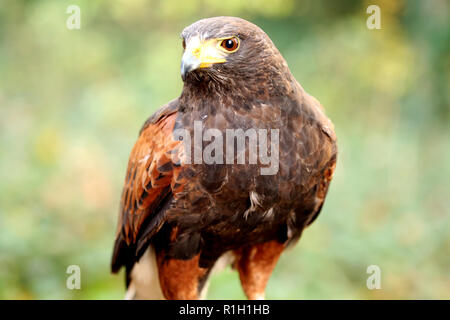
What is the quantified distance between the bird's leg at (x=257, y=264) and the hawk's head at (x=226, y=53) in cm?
121

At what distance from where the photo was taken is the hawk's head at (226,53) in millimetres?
2506

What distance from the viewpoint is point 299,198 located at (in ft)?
9.51

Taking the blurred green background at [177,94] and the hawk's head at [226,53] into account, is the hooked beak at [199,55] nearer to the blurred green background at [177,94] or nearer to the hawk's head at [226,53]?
the hawk's head at [226,53]

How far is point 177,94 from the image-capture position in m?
6.89

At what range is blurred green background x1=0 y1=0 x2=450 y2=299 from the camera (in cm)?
527

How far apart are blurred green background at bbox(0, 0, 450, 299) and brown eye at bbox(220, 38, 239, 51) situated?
2.07 meters

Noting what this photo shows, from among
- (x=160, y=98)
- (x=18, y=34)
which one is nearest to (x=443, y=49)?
(x=160, y=98)

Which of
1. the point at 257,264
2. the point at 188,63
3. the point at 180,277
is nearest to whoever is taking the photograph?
the point at 188,63

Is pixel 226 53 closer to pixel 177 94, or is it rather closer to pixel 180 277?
pixel 180 277

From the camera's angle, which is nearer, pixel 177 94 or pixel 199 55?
pixel 199 55

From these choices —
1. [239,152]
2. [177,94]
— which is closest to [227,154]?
[239,152]

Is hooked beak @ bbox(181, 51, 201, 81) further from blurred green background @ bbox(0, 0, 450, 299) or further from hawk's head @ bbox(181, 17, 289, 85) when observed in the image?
blurred green background @ bbox(0, 0, 450, 299)

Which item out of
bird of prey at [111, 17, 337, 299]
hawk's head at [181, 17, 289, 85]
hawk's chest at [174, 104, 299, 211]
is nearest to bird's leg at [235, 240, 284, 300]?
bird of prey at [111, 17, 337, 299]

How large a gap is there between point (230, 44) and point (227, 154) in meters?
0.56
